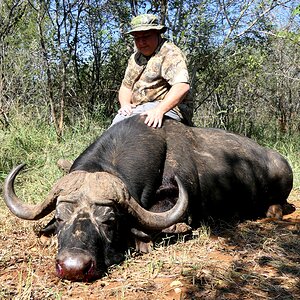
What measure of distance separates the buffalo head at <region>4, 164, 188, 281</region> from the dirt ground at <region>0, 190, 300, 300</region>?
143mm

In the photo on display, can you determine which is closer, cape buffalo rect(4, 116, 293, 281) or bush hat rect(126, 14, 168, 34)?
cape buffalo rect(4, 116, 293, 281)

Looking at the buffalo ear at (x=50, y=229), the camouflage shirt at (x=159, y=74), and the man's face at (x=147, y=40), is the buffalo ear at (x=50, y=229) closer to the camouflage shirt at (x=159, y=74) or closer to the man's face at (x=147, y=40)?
the camouflage shirt at (x=159, y=74)

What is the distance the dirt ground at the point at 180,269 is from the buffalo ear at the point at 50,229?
63mm

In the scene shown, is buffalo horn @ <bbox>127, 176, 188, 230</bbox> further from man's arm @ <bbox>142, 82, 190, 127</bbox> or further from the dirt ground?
man's arm @ <bbox>142, 82, 190, 127</bbox>

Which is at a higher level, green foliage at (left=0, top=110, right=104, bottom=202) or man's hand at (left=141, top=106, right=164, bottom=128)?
man's hand at (left=141, top=106, right=164, bottom=128)

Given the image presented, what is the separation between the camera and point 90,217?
3299 mm

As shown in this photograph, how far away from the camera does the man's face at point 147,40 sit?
208 inches

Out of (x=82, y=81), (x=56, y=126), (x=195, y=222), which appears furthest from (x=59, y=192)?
(x=82, y=81)

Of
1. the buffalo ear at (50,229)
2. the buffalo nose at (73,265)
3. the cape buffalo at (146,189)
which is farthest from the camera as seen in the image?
the buffalo ear at (50,229)

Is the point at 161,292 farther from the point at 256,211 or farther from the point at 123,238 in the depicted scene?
the point at 256,211

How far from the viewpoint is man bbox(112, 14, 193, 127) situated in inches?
201

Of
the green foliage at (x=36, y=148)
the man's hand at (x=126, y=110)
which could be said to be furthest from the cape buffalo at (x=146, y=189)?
the green foliage at (x=36, y=148)

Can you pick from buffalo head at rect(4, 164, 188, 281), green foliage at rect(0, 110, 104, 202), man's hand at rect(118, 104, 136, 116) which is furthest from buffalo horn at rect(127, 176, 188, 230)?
green foliage at rect(0, 110, 104, 202)

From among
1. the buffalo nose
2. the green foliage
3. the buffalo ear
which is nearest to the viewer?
the buffalo nose
